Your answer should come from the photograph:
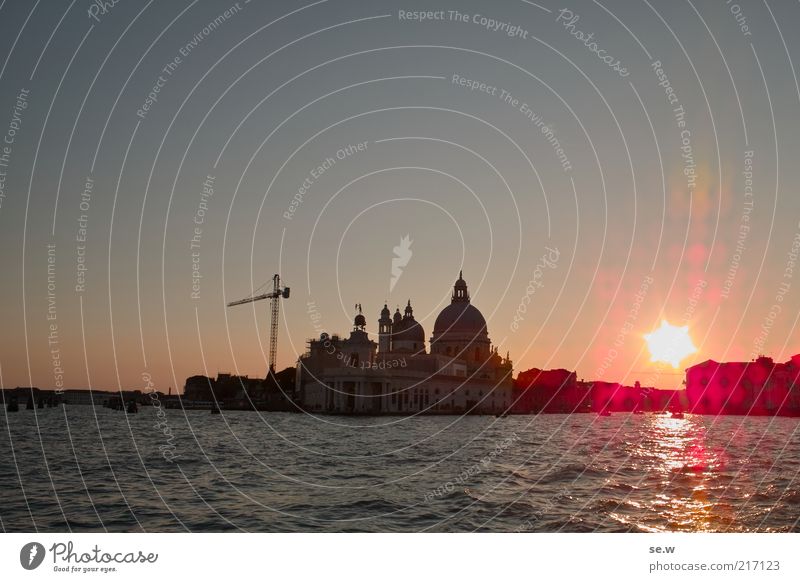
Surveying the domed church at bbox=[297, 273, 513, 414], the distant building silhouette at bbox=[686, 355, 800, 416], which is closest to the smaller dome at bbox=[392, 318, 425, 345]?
the domed church at bbox=[297, 273, 513, 414]

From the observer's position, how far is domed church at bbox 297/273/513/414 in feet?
341

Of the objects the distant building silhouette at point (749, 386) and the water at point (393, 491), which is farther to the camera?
the distant building silhouette at point (749, 386)

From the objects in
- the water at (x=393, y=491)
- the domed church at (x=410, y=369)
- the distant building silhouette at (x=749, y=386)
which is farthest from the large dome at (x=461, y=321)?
the water at (x=393, y=491)

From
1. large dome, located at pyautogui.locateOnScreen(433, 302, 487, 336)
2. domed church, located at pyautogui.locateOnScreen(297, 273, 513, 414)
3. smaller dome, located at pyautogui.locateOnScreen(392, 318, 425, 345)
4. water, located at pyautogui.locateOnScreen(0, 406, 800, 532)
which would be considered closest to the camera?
water, located at pyautogui.locateOnScreen(0, 406, 800, 532)

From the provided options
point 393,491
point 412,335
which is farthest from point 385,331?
point 393,491

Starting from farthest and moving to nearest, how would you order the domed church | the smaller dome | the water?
1. the smaller dome
2. the domed church
3. the water

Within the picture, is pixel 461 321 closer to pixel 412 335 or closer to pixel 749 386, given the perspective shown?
pixel 412 335

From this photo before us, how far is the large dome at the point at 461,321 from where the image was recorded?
119 metres

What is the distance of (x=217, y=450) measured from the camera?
40.0 m

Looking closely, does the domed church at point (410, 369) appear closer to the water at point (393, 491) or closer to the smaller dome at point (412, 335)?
the smaller dome at point (412, 335)

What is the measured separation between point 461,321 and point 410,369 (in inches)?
601

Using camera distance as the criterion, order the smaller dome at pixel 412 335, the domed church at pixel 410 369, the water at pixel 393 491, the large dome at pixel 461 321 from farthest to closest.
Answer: the smaller dome at pixel 412 335, the large dome at pixel 461 321, the domed church at pixel 410 369, the water at pixel 393 491

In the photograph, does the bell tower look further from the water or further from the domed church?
the water
